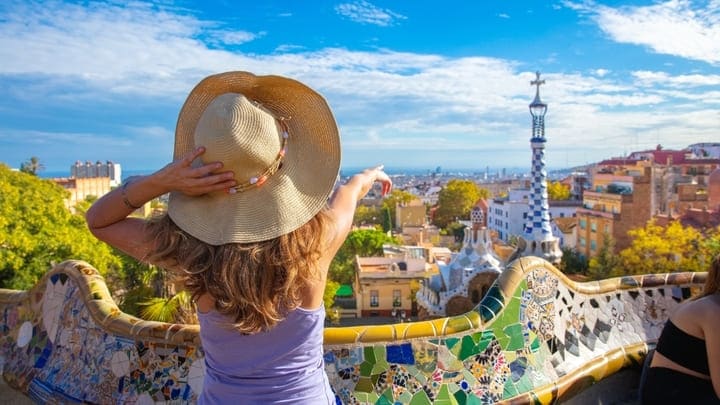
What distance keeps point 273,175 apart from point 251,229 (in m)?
0.14

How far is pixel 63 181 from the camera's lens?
51.0m

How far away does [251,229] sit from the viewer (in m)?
1.28

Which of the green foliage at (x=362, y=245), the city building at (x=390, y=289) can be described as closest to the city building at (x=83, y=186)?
the green foliage at (x=362, y=245)

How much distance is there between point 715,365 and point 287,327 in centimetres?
143

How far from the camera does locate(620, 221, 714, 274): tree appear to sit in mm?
Answer: 17703

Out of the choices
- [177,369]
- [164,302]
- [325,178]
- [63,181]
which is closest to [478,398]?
[177,369]

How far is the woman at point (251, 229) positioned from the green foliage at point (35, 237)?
→ 12645 mm

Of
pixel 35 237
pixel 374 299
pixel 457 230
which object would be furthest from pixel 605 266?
pixel 457 230

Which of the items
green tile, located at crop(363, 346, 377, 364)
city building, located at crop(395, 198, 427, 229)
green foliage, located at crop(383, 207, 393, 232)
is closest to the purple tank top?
green tile, located at crop(363, 346, 377, 364)

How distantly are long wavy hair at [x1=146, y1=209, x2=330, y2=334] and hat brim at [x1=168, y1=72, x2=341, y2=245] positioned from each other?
1.1 inches

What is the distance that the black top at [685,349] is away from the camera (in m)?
1.92

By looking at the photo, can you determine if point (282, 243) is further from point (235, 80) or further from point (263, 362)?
point (235, 80)

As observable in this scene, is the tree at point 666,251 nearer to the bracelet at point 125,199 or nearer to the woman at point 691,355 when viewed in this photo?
the woman at point 691,355

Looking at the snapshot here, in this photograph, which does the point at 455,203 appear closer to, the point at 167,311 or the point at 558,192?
the point at 558,192
